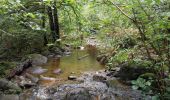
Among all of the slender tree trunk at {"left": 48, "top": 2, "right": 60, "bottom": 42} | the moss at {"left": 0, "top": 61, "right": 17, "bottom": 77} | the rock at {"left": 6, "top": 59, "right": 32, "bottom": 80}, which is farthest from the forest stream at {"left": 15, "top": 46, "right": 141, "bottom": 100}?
the slender tree trunk at {"left": 48, "top": 2, "right": 60, "bottom": 42}

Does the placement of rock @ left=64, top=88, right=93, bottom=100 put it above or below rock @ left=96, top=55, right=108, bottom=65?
above

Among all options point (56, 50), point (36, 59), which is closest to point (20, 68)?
point (36, 59)

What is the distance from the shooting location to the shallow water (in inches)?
365

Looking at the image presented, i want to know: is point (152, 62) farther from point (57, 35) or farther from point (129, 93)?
point (57, 35)

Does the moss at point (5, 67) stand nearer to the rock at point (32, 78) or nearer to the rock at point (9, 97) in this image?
the rock at point (32, 78)

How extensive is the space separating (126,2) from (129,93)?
3404 mm

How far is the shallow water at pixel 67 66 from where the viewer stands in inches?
365

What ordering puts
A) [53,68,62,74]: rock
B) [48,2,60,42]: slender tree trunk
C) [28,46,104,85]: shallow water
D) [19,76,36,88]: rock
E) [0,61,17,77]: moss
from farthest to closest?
[48,2,60,42]: slender tree trunk < [53,68,62,74]: rock < [28,46,104,85]: shallow water < [0,61,17,77]: moss < [19,76,36,88]: rock

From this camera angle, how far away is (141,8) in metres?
4.95

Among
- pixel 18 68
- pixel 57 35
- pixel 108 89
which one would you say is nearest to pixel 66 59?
pixel 57 35

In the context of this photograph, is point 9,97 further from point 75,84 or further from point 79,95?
point 75,84

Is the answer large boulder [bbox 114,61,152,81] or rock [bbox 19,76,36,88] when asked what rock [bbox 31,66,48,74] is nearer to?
rock [bbox 19,76,36,88]

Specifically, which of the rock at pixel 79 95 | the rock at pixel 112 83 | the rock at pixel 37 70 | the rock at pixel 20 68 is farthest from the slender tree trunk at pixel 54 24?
the rock at pixel 79 95

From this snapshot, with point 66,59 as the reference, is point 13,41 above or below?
above
